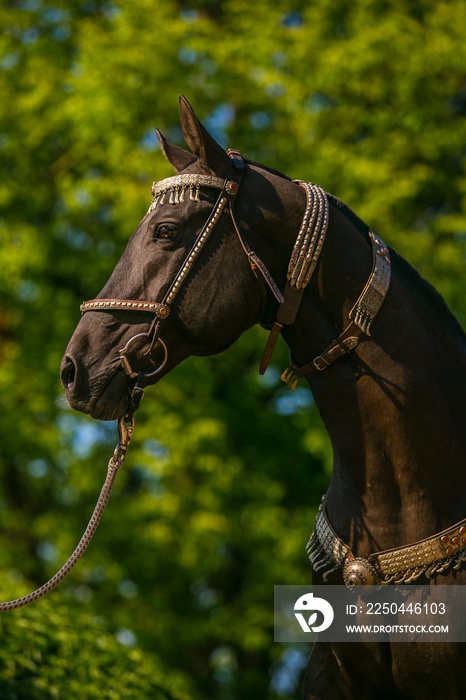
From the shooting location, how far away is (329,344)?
3629 millimetres

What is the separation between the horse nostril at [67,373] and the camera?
3545 millimetres

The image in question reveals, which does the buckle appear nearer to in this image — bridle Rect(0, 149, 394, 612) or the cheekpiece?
bridle Rect(0, 149, 394, 612)

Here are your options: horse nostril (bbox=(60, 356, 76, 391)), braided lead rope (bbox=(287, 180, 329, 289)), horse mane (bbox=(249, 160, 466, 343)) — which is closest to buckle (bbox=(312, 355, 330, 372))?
braided lead rope (bbox=(287, 180, 329, 289))

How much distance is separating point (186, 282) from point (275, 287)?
0.30 m

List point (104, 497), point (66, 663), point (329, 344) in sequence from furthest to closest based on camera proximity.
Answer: point (66, 663), point (104, 497), point (329, 344)

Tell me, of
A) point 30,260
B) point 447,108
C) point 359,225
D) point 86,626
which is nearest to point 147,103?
point 30,260

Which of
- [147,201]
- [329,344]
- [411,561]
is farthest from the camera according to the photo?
[147,201]

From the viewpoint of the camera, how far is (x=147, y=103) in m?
13.1

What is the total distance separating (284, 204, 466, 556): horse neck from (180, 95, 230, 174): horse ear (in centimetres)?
44

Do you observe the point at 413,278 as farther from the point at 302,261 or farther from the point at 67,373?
the point at 67,373

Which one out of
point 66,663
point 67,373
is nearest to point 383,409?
point 67,373

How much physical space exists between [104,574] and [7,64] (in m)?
7.07

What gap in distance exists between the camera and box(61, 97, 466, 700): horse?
3.55 metres

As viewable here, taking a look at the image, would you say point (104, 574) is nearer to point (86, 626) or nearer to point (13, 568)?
point (13, 568)
